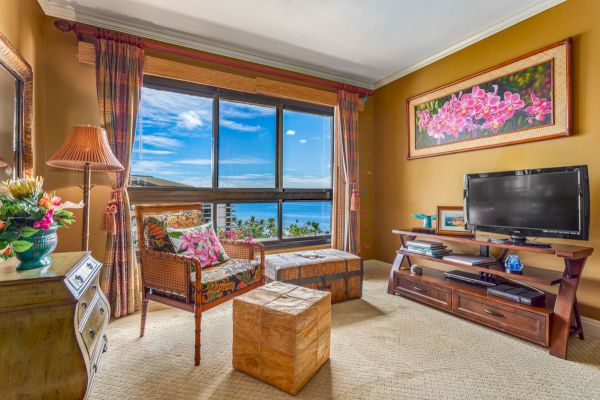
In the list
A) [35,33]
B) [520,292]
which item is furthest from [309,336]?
[35,33]

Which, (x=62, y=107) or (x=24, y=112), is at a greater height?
(x=62, y=107)

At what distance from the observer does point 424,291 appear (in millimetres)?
2748

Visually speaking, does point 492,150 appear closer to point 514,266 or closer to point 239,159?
point 514,266

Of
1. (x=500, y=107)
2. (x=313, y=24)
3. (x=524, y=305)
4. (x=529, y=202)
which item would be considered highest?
(x=313, y=24)

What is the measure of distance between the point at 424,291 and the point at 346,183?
1637 millimetres

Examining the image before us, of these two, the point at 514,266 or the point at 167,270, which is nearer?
the point at 167,270

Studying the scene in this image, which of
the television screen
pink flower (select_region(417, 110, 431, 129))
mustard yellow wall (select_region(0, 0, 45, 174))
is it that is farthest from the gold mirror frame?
pink flower (select_region(417, 110, 431, 129))

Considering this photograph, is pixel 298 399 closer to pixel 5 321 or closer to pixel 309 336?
pixel 309 336

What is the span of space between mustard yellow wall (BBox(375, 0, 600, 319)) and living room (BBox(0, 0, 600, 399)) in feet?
0.06

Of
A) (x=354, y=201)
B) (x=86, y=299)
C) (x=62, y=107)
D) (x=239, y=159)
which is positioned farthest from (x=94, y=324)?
(x=354, y=201)

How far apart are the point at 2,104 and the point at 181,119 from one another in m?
1.55

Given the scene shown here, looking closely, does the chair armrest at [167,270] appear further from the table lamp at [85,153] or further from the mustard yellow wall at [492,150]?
the mustard yellow wall at [492,150]

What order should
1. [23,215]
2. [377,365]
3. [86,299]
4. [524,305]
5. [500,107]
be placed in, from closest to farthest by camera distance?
[23,215] < [86,299] < [377,365] < [524,305] < [500,107]

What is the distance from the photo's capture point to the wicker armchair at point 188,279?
1872 millimetres
